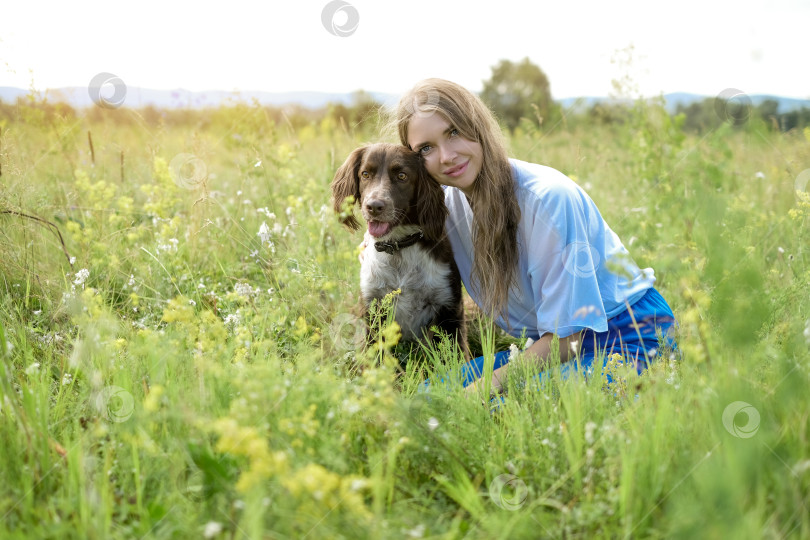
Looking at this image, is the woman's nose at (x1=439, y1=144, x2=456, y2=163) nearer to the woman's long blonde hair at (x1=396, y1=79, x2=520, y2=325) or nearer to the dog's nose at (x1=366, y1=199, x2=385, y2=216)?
the woman's long blonde hair at (x1=396, y1=79, x2=520, y2=325)

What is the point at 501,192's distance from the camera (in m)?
2.80

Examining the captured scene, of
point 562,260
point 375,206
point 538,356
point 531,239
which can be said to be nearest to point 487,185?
point 531,239

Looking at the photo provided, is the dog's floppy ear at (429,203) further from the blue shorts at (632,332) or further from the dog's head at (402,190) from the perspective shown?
the blue shorts at (632,332)

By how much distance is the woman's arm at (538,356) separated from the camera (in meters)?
2.39

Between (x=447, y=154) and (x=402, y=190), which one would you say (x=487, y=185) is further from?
A: (x=402, y=190)

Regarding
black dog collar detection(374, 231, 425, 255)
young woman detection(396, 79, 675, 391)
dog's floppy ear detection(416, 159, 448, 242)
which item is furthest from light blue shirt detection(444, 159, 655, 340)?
black dog collar detection(374, 231, 425, 255)

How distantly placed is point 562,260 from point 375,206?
3.30ft

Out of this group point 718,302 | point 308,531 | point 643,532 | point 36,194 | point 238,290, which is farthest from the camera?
point 36,194

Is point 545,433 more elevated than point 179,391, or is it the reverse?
point 179,391

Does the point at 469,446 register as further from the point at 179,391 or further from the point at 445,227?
the point at 445,227

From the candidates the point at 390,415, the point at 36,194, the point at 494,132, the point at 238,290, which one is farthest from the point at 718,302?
the point at 36,194

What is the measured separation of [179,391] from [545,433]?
4.01 ft

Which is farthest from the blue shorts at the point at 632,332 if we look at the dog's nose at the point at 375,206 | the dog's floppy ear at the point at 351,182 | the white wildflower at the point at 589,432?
the dog's floppy ear at the point at 351,182

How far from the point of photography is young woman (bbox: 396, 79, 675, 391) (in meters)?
2.64
